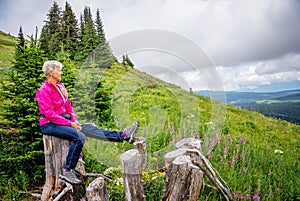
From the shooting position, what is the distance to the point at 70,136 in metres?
4.46

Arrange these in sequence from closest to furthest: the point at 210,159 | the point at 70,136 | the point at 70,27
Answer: the point at 70,136 < the point at 210,159 < the point at 70,27

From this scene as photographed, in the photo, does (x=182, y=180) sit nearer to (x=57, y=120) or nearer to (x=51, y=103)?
(x=57, y=120)

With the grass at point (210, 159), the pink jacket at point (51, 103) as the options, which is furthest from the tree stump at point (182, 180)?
the pink jacket at point (51, 103)

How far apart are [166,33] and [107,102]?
4.34 metres

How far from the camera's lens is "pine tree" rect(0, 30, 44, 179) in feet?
18.9

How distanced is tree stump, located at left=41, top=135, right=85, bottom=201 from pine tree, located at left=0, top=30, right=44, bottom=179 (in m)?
1.21

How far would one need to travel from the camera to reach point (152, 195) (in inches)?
171

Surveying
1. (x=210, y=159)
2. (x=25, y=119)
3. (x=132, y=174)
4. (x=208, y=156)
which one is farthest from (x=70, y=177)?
(x=210, y=159)

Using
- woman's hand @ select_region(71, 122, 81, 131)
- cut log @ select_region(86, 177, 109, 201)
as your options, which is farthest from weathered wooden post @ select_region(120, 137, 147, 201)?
woman's hand @ select_region(71, 122, 81, 131)

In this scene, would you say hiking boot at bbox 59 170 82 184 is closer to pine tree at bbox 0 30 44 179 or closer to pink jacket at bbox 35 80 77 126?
pink jacket at bbox 35 80 77 126

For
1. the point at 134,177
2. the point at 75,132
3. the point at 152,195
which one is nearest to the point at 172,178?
the point at 134,177

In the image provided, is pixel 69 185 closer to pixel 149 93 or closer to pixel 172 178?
pixel 172 178

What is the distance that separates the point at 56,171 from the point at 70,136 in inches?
29.6

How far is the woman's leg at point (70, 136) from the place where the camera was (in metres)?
4.45
